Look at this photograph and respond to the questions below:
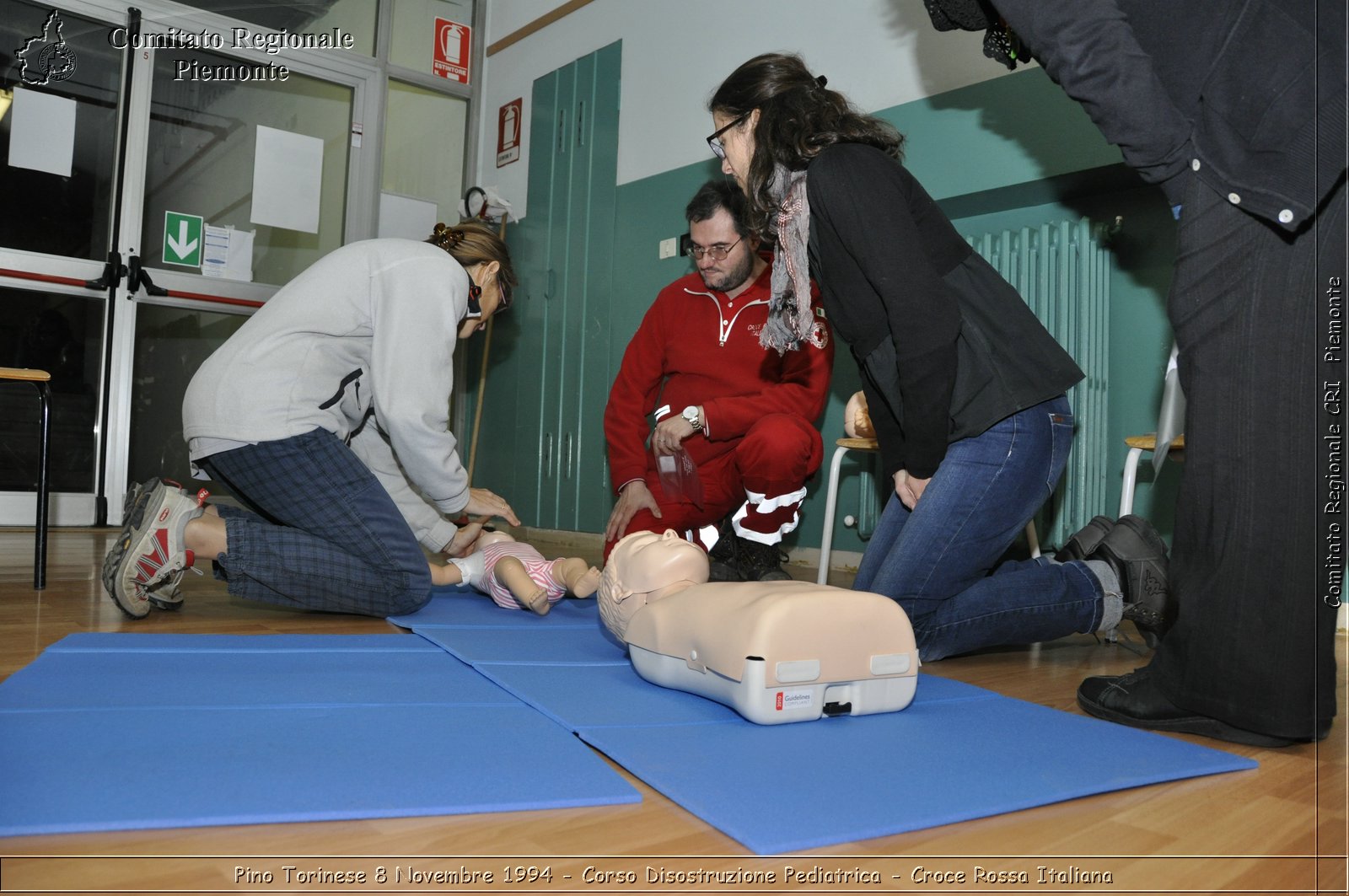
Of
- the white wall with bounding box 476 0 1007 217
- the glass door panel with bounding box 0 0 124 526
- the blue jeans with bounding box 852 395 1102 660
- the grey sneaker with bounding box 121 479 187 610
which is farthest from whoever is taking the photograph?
the glass door panel with bounding box 0 0 124 526

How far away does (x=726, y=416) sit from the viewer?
9.30ft

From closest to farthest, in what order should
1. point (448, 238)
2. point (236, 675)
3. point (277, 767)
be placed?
point (277, 767) < point (236, 675) < point (448, 238)

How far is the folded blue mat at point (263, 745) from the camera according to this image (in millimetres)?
933

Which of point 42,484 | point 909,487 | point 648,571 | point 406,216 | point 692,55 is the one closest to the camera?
point 648,571

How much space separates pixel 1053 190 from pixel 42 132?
455 centimetres

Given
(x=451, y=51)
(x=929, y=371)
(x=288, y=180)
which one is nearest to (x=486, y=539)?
(x=929, y=371)

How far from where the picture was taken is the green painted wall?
284 centimetres

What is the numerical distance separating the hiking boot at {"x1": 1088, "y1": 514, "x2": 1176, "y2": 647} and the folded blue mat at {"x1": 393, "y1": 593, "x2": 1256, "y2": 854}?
0.50 metres

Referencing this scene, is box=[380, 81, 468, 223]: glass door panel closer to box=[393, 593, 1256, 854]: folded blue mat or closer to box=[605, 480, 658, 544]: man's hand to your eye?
box=[605, 480, 658, 544]: man's hand

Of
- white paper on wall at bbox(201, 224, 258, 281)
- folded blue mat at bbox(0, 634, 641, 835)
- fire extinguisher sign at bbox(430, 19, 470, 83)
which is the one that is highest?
fire extinguisher sign at bbox(430, 19, 470, 83)

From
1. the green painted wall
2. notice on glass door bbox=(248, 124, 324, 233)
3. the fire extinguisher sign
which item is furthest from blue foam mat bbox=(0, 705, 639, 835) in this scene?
the fire extinguisher sign

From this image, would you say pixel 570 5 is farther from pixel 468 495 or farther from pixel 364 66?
pixel 468 495

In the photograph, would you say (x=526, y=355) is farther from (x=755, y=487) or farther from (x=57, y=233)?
(x=755, y=487)

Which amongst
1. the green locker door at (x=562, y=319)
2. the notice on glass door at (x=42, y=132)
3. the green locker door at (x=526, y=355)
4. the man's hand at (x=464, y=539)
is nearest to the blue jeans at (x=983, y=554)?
the man's hand at (x=464, y=539)
